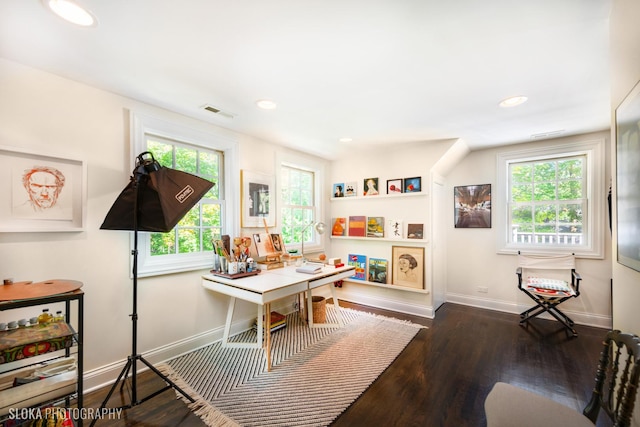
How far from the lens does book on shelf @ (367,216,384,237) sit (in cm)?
402

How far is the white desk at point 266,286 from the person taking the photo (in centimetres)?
229

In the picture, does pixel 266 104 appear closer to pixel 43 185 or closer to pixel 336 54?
pixel 336 54

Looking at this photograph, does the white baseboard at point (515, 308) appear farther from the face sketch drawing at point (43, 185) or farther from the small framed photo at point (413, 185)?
the face sketch drawing at point (43, 185)

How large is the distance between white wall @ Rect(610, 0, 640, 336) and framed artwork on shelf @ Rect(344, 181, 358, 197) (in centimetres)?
312

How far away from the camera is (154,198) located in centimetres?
182

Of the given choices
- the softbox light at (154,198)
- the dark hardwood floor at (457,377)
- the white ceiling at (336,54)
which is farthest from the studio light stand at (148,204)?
the white ceiling at (336,54)

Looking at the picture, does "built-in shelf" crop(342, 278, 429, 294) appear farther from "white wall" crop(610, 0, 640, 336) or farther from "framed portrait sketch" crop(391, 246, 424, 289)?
"white wall" crop(610, 0, 640, 336)

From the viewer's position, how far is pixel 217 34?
57.7 inches

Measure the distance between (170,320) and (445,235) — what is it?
3.81m

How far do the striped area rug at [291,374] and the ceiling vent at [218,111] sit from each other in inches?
92.1

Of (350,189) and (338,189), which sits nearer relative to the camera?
(350,189)

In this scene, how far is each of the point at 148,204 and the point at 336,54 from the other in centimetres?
160

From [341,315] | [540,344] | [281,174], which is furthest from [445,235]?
[281,174]

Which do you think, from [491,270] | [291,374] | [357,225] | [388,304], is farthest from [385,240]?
[291,374]
